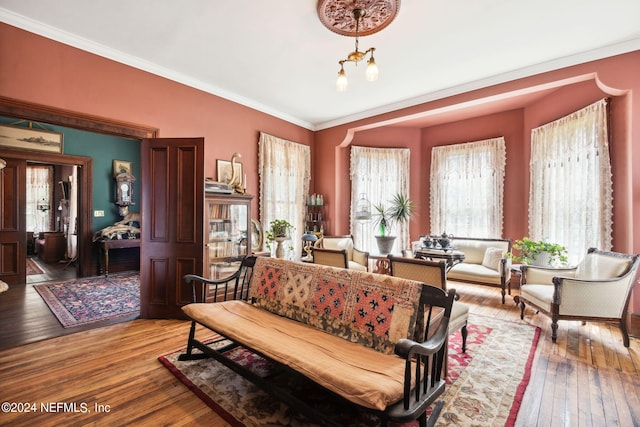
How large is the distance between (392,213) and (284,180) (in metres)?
2.36

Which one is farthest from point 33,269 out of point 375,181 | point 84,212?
point 375,181

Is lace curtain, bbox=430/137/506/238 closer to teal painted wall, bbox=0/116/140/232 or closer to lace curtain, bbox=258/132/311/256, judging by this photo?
lace curtain, bbox=258/132/311/256

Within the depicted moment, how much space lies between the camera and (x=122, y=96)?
11.2 ft

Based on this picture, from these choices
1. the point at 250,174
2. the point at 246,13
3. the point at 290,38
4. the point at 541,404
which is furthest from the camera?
the point at 250,174

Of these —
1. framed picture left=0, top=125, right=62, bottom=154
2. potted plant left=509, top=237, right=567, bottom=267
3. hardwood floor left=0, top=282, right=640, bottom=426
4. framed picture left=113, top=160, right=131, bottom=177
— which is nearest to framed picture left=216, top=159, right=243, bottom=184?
hardwood floor left=0, top=282, right=640, bottom=426

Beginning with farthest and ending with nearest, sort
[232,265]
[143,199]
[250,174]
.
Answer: [250,174]
[232,265]
[143,199]

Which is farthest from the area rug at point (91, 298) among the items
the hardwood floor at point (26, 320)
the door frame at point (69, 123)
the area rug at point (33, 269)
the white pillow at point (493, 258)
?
the white pillow at point (493, 258)

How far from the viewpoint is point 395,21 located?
2826 millimetres

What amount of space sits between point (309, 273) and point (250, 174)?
3.05 meters

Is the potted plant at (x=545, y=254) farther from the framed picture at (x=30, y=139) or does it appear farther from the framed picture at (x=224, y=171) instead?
the framed picture at (x=30, y=139)

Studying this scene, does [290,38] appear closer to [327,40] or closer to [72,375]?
[327,40]

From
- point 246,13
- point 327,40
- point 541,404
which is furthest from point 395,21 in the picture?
point 541,404

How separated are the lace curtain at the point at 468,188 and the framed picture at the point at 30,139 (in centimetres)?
740

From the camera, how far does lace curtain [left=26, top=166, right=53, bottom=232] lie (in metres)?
7.81
